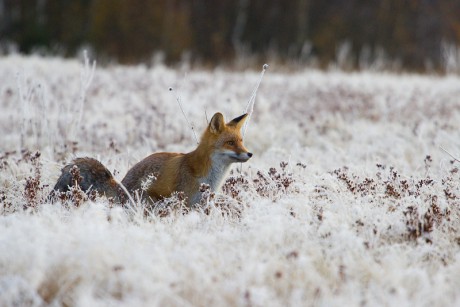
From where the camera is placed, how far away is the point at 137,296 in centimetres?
367

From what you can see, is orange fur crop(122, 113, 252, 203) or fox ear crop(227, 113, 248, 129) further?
fox ear crop(227, 113, 248, 129)

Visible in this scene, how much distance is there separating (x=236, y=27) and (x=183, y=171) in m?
→ 28.5

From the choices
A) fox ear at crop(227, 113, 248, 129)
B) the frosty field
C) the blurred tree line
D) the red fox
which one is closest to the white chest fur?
the red fox

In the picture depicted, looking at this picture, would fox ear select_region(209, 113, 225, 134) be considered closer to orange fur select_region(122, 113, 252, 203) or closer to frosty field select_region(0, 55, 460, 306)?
orange fur select_region(122, 113, 252, 203)

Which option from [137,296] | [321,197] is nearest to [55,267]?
[137,296]

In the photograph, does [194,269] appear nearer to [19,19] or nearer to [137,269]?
[137,269]

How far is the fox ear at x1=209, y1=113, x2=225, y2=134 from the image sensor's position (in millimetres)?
5699

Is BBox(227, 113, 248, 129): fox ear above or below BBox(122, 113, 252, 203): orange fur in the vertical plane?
above

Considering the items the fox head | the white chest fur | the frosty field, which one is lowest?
the frosty field

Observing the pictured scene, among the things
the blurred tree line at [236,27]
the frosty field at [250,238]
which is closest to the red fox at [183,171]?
the frosty field at [250,238]

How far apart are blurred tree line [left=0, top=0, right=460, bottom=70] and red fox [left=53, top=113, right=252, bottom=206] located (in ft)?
77.8

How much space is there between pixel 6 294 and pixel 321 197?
306 cm

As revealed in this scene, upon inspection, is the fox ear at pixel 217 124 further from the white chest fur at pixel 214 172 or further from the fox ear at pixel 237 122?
the white chest fur at pixel 214 172

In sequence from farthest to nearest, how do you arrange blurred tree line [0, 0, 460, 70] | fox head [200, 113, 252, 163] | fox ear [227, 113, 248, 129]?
blurred tree line [0, 0, 460, 70] < fox ear [227, 113, 248, 129] < fox head [200, 113, 252, 163]
